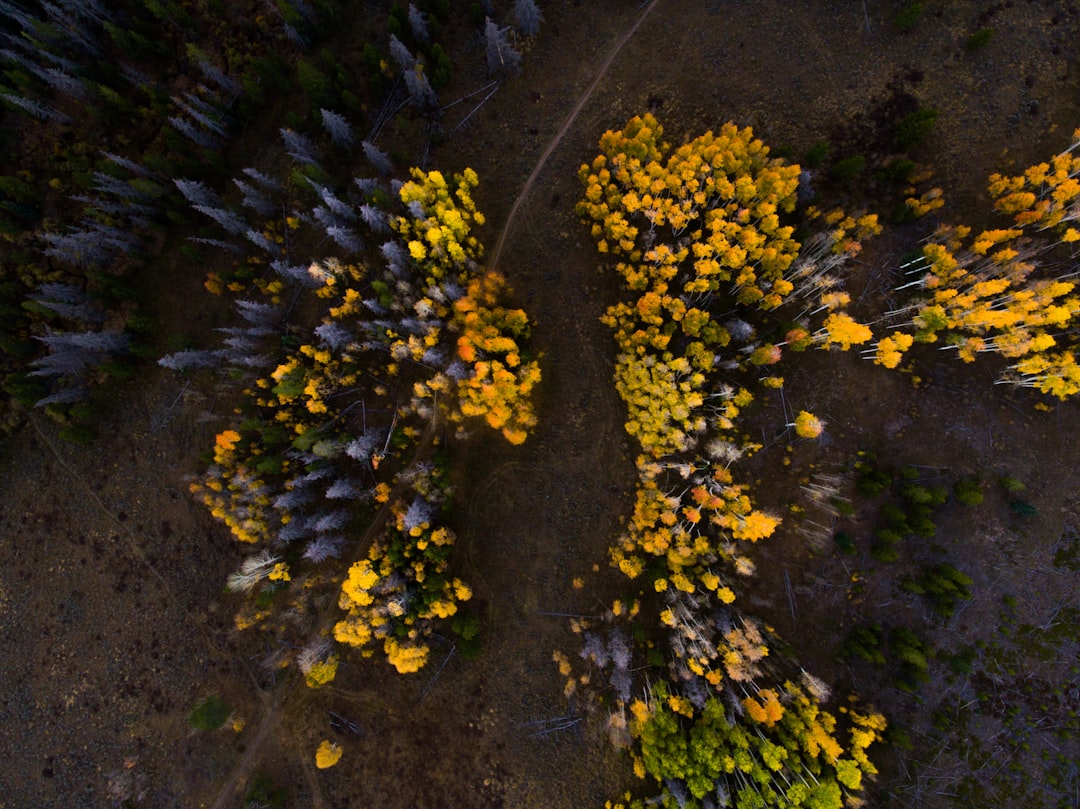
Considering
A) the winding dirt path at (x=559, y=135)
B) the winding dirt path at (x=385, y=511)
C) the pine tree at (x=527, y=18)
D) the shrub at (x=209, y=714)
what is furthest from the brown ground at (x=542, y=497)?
the pine tree at (x=527, y=18)

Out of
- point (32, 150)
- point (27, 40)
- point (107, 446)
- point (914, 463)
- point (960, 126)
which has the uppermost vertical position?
point (27, 40)

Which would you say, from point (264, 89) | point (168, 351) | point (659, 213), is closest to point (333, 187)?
point (264, 89)

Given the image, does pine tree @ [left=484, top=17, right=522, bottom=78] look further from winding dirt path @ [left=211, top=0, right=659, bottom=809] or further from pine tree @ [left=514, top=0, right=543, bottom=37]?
winding dirt path @ [left=211, top=0, right=659, bottom=809]

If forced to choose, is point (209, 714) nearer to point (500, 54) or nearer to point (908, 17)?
point (500, 54)

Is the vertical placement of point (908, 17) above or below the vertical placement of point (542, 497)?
above

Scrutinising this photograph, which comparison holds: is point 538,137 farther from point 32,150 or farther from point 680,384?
point 32,150

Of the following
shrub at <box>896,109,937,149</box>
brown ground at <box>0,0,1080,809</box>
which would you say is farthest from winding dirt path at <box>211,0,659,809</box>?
shrub at <box>896,109,937,149</box>

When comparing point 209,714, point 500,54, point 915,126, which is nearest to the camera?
point 915,126

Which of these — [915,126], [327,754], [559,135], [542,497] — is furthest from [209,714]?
[915,126]
